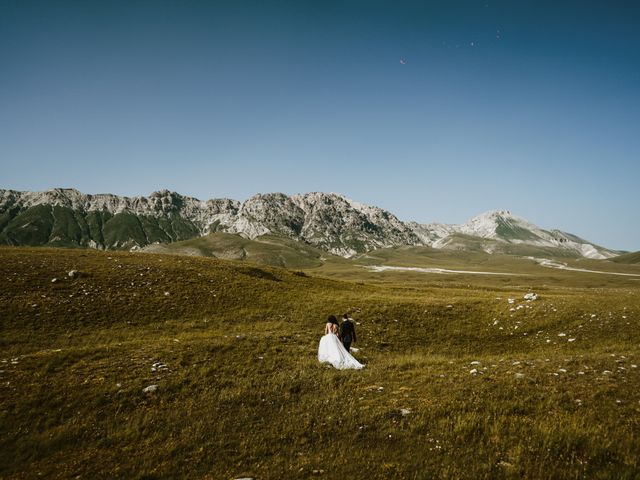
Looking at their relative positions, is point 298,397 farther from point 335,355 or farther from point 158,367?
point 158,367

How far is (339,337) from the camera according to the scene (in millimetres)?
20688

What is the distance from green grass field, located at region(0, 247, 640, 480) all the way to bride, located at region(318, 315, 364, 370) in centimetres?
87

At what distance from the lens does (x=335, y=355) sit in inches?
719

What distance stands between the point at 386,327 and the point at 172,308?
18.7 meters

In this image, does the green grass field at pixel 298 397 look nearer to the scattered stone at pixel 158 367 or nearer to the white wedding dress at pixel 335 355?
the scattered stone at pixel 158 367

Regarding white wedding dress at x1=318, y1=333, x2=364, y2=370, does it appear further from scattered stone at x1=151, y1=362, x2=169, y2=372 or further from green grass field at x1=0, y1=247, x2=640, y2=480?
scattered stone at x1=151, y1=362, x2=169, y2=372

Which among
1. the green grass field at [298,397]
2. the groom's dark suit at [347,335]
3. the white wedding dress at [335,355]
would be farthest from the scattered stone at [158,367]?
the groom's dark suit at [347,335]

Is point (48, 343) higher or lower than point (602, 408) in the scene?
lower

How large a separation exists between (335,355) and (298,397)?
5.08 meters

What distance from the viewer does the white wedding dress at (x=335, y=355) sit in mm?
17844

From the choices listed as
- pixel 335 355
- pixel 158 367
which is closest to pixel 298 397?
pixel 335 355

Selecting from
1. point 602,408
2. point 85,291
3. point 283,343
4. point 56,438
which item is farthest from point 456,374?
point 85,291

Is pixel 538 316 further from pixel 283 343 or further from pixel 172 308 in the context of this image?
pixel 172 308

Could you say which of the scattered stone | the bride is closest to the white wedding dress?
the bride
